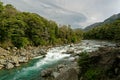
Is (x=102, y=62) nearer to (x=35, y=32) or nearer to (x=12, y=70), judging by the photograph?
(x=12, y=70)

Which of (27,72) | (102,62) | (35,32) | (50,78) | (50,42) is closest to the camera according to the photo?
(102,62)

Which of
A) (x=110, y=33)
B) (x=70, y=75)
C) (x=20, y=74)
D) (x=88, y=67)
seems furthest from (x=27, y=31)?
(x=110, y=33)

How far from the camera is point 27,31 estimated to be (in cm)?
6278

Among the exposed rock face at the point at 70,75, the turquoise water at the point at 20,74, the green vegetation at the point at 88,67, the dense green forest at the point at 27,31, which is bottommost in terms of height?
the turquoise water at the point at 20,74

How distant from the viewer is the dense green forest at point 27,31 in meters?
51.5

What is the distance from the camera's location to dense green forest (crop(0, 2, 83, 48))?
5150cm

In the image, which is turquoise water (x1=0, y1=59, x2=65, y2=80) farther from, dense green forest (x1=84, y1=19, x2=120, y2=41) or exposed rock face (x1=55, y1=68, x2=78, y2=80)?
dense green forest (x1=84, y1=19, x2=120, y2=41)

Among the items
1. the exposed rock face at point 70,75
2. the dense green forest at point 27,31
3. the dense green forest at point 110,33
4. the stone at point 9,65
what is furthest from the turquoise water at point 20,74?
the dense green forest at point 110,33

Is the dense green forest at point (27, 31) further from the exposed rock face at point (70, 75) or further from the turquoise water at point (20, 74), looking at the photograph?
the exposed rock face at point (70, 75)

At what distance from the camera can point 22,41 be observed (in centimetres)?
5331

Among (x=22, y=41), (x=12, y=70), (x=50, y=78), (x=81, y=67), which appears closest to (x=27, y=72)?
(x=12, y=70)

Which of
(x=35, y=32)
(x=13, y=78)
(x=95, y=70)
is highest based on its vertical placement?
(x=35, y=32)

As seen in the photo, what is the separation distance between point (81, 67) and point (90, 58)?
919mm

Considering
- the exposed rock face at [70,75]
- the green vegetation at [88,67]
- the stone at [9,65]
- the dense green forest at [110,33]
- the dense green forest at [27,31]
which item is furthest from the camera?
the dense green forest at [110,33]
